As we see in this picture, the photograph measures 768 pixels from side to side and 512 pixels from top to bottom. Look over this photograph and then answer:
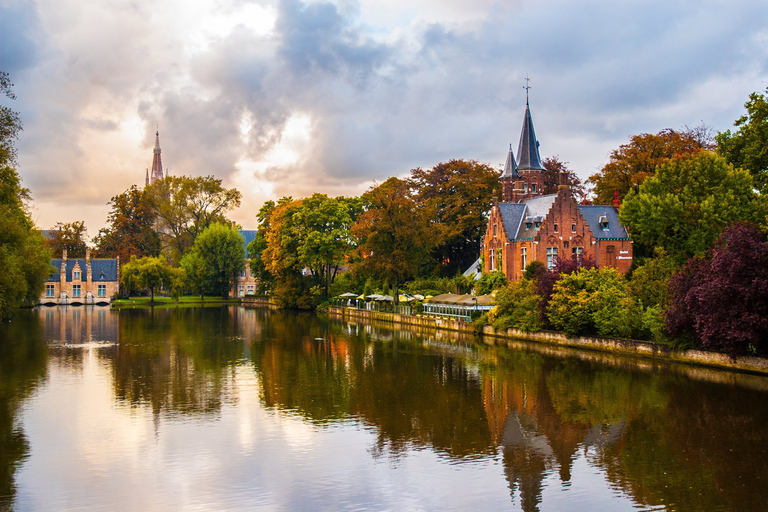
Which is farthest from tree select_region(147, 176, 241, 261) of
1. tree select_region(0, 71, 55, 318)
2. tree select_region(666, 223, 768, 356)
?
tree select_region(666, 223, 768, 356)

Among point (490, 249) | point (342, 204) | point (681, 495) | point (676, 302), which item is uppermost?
point (342, 204)

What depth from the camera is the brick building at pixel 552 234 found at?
167 feet

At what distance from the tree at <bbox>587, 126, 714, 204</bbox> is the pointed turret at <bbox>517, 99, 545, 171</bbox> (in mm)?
6280

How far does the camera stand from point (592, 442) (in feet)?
56.7

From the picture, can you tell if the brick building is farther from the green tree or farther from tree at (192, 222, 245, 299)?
tree at (192, 222, 245, 299)

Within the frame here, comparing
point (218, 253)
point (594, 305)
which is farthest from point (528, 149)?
point (218, 253)

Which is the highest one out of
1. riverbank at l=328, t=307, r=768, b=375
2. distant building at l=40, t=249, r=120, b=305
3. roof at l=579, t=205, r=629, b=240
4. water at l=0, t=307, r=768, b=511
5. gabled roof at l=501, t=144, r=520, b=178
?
gabled roof at l=501, t=144, r=520, b=178

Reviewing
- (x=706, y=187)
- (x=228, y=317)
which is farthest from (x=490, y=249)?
(x=228, y=317)

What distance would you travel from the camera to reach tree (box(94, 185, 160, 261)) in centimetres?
9694

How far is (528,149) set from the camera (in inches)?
2426

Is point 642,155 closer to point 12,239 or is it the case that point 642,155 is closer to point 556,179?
point 556,179

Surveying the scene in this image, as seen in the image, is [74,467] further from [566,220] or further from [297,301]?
[297,301]

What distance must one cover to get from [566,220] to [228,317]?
31927 millimetres

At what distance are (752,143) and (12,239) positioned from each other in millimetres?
41873
